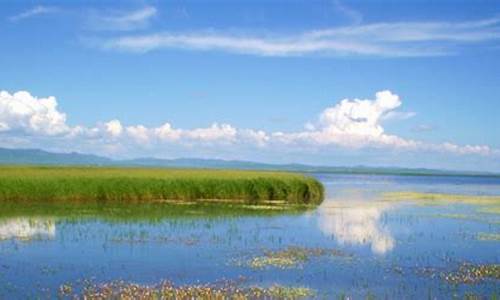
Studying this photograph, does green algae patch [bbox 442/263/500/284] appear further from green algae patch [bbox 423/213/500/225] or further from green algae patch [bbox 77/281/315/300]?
green algae patch [bbox 423/213/500/225]

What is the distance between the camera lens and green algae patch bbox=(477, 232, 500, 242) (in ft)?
94.3

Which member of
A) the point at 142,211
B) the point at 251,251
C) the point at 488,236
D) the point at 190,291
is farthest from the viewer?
the point at 142,211

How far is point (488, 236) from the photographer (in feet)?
97.3

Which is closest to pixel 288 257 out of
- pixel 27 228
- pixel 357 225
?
pixel 357 225

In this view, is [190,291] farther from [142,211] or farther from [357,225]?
[142,211]

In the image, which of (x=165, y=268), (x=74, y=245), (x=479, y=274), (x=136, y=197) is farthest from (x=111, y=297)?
(x=136, y=197)

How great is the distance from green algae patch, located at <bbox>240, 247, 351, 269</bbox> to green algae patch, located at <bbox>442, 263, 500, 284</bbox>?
14.2 ft

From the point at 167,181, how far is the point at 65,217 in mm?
14004

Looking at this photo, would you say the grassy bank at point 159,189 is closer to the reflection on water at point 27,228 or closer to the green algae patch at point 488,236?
the reflection on water at point 27,228

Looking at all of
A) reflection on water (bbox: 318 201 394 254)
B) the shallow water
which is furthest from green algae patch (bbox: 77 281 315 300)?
reflection on water (bbox: 318 201 394 254)

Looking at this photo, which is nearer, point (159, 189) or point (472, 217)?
point (472, 217)

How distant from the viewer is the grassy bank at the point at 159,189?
4438 cm

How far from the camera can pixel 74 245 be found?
2519 centimetres

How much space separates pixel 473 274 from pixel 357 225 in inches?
516
